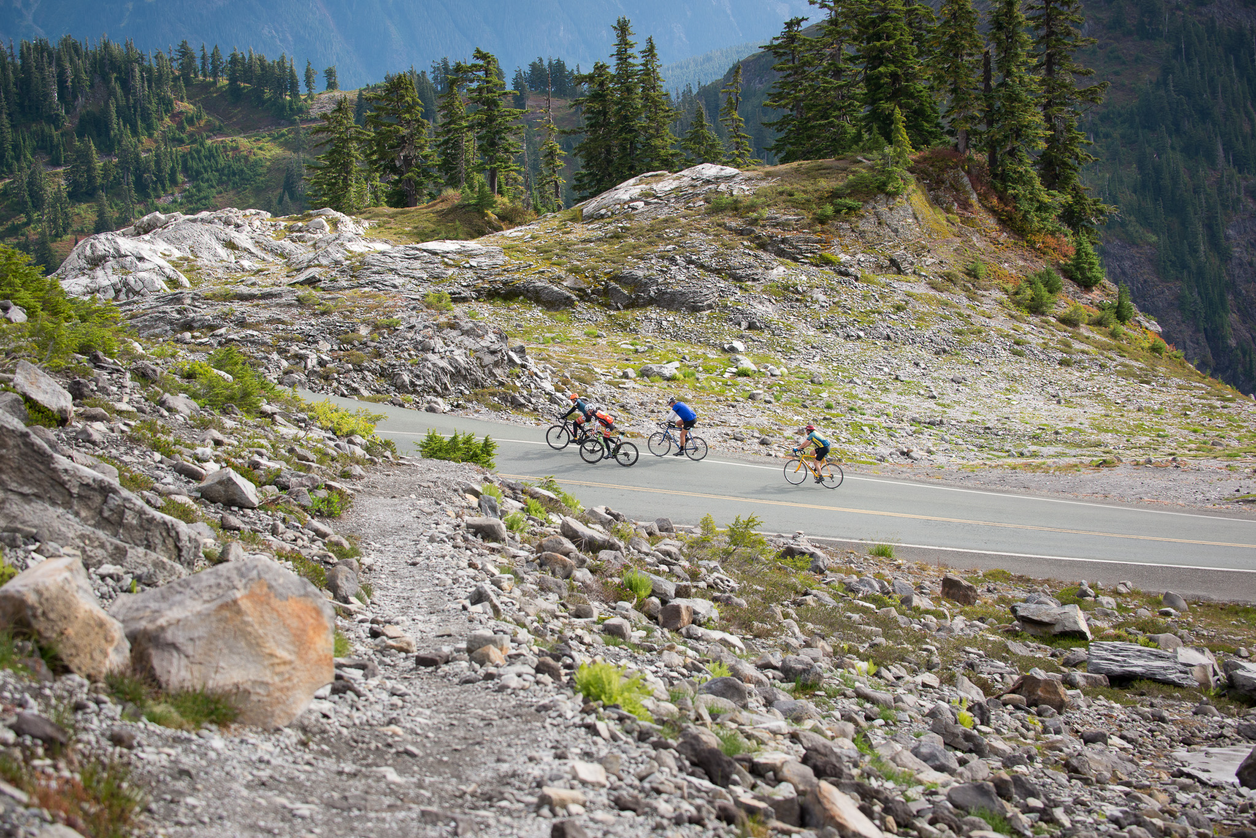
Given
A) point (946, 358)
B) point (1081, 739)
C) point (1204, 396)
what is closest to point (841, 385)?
point (946, 358)

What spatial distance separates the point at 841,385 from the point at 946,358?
771cm

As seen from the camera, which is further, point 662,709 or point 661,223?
point 661,223

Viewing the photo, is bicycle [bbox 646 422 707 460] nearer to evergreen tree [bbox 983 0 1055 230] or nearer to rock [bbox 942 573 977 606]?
rock [bbox 942 573 977 606]

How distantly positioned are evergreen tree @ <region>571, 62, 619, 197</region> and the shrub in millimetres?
55666

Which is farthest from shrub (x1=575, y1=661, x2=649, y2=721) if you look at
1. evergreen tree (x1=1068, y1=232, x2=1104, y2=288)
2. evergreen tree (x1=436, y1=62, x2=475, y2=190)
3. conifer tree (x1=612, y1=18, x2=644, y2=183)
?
conifer tree (x1=612, y1=18, x2=644, y2=183)

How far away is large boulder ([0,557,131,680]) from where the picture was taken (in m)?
3.39

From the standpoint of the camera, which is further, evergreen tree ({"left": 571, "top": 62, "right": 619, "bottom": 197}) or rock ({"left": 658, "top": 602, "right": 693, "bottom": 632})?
evergreen tree ({"left": 571, "top": 62, "right": 619, "bottom": 197})

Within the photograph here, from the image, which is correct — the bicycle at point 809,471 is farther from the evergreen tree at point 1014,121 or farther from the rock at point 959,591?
the evergreen tree at point 1014,121

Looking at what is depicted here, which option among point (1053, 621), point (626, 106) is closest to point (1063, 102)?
point (626, 106)

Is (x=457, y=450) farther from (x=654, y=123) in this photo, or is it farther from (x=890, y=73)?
(x=654, y=123)

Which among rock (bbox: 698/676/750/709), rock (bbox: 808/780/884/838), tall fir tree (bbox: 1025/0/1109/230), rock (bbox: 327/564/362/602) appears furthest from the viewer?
tall fir tree (bbox: 1025/0/1109/230)

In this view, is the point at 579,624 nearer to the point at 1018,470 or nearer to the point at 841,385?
the point at 1018,470

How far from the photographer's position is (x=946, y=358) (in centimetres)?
3291

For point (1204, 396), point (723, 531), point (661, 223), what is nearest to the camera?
point (723, 531)
